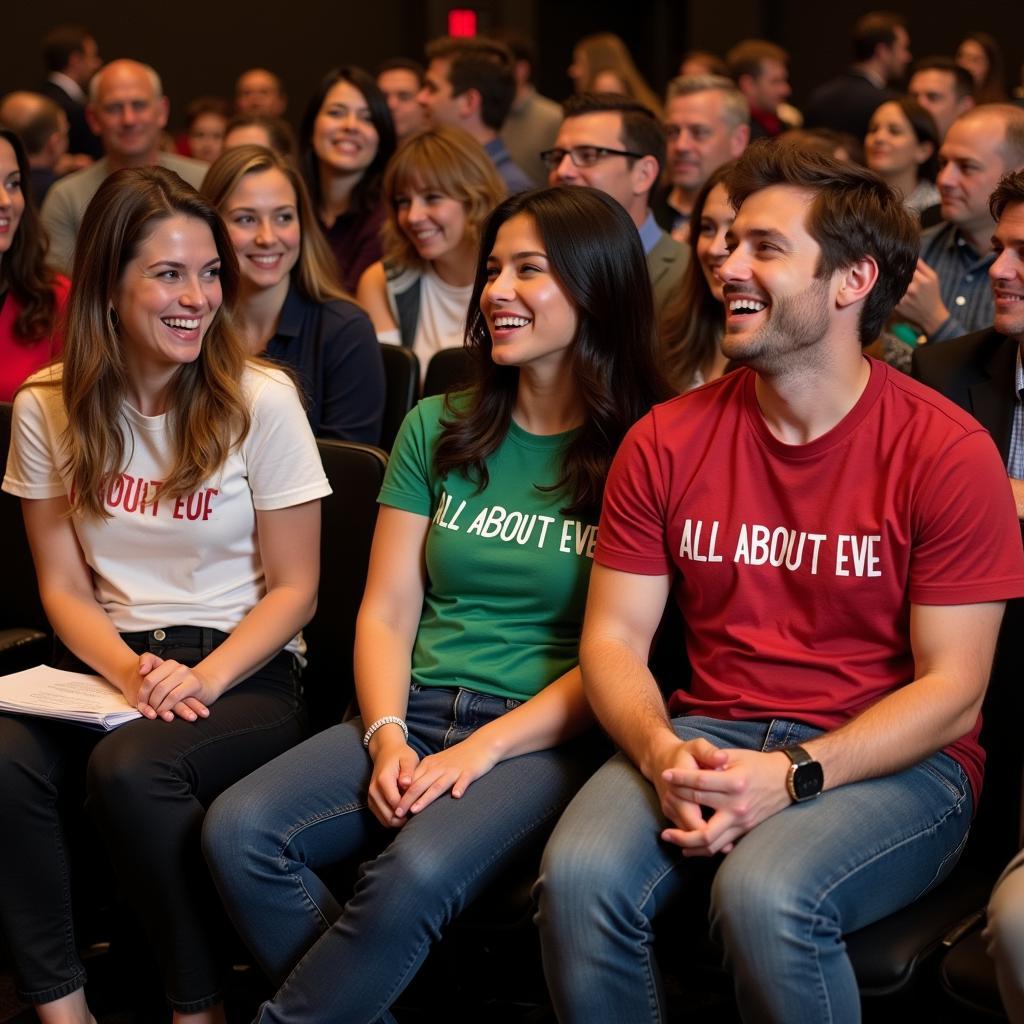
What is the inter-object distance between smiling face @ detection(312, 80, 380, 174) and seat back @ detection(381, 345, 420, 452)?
159 centimetres

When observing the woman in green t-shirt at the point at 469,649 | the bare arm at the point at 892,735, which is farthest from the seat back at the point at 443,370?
the bare arm at the point at 892,735

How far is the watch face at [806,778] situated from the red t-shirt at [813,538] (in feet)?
0.48

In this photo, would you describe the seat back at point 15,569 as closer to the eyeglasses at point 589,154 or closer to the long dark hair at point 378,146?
the eyeglasses at point 589,154

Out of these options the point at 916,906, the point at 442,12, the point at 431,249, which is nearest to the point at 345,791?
the point at 916,906

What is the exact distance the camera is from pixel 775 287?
1941 millimetres

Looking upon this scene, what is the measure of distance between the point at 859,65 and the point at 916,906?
683cm

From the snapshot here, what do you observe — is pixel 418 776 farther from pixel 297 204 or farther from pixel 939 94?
pixel 939 94

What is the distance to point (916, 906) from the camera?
180cm

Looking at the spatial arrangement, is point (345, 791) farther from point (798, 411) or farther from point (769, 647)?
point (798, 411)

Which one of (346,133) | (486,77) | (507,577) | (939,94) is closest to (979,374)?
(507,577)

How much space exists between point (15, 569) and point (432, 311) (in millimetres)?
1565

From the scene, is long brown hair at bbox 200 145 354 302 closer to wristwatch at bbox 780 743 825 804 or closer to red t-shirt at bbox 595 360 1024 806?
red t-shirt at bbox 595 360 1024 806

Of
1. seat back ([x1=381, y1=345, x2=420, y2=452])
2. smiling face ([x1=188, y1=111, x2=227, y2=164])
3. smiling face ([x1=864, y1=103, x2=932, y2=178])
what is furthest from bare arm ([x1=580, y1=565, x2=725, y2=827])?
smiling face ([x1=188, y1=111, x2=227, y2=164])

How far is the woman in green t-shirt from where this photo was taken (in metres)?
1.86
